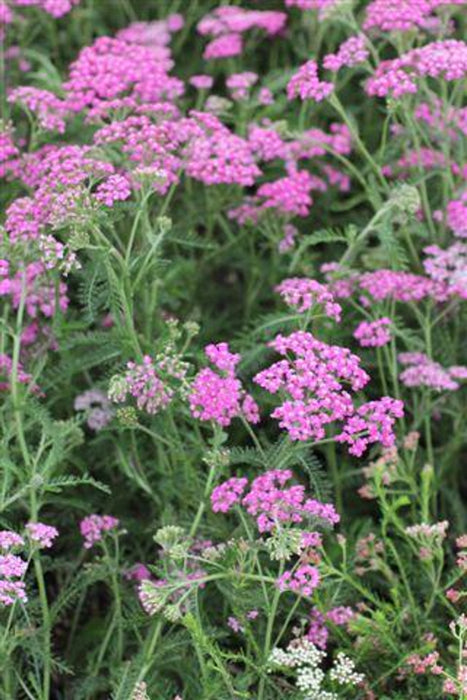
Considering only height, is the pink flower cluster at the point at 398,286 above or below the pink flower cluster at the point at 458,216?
below

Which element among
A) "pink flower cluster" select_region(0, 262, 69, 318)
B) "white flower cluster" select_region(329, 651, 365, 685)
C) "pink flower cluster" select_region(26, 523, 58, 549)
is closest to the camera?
"white flower cluster" select_region(329, 651, 365, 685)

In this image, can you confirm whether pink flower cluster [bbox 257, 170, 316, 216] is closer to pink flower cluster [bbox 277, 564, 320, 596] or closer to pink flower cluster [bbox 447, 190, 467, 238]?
pink flower cluster [bbox 447, 190, 467, 238]

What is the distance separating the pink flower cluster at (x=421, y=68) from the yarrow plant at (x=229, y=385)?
1cm

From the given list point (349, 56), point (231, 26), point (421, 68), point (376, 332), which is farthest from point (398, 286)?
point (231, 26)

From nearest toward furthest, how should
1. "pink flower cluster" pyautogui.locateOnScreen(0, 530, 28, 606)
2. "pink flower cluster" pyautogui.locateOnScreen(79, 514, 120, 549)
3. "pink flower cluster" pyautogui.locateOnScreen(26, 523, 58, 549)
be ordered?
"pink flower cluster" pyautogui.locateOnScreen(0, 530, 28, 606) < "pink flower cluster" pyautogui.locateOnScreen(26, 523, 58, 549) < "pink flower cluster" pyautogui.locateOnScreen(79, 514, 120, 549)

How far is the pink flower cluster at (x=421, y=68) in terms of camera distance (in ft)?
12.8

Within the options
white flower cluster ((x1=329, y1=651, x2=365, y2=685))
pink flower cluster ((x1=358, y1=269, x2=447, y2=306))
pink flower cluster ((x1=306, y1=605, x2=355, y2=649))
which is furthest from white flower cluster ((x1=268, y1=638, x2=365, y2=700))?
pink flower cluster ((x1=358, y1=269, x2=447, y2=306))

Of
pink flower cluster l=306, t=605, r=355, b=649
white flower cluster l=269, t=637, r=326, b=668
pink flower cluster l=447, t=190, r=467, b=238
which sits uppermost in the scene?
pink flower cluster l=447, t=190, r=467, b=238

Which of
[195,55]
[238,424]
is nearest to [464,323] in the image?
[238,424]

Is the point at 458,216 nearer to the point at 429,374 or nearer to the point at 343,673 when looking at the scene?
the point at 429,374

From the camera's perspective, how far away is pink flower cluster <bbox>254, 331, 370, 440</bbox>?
3068mm

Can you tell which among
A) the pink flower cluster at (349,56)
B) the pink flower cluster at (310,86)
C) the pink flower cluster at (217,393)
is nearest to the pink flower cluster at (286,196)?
the pink flower cluster at (310,86)

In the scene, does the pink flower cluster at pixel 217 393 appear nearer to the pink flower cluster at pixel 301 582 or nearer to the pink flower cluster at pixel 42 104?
the pink flower cluster at pixel 301 582

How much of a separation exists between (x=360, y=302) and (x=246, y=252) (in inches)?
23.4
